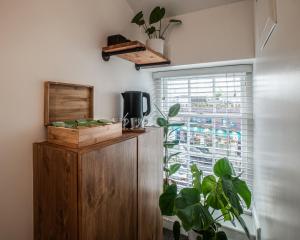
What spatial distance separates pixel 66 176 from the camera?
2.77 feet

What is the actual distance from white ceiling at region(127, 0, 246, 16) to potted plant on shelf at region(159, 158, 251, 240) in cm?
130

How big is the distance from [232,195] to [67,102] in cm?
116

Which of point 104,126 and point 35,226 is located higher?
point 104,126

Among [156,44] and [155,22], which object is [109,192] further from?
[155,22]

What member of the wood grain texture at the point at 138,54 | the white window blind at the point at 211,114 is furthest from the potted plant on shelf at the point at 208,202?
the wood grain texture at the point at 138,54

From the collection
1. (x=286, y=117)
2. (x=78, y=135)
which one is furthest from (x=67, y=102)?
(x=286, y=117)

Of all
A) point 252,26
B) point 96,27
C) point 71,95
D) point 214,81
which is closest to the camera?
point 71,95

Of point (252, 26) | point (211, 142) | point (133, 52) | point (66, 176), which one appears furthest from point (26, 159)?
point (252, 26)

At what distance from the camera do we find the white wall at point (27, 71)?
2.88ft

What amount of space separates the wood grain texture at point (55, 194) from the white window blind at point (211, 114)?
1.40m

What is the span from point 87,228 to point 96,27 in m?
1.24

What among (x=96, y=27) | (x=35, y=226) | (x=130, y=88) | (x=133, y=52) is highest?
(x=96, y=27)

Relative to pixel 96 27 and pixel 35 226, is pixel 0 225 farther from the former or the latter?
pixel 96 27

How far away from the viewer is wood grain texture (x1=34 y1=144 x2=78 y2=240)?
0.83 meters
